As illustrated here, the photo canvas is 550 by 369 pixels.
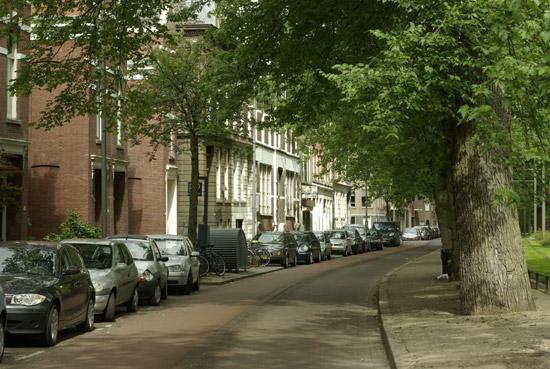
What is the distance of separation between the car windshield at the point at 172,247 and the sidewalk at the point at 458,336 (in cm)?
718

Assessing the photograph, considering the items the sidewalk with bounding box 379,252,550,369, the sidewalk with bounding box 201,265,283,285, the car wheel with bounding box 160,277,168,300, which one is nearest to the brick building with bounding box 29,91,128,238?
the sidewalk with bounding box 201,265,283,285

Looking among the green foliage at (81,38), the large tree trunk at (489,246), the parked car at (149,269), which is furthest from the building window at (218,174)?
the large tree trunk at (489,246)

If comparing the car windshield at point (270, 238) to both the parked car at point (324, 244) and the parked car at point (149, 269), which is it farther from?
the parked car at point (149, 269)

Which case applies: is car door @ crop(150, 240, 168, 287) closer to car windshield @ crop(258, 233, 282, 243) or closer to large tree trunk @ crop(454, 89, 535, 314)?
large tree trunk @ crop(454, 89, 535, 314)

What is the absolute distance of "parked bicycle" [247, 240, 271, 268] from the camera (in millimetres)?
36812

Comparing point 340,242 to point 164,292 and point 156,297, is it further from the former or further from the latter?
point 156,297

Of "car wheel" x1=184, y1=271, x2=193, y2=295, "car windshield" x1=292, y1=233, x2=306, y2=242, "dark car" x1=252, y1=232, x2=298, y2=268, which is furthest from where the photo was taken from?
"car windshield" x1=292, y1=233, x2=306, y2=242

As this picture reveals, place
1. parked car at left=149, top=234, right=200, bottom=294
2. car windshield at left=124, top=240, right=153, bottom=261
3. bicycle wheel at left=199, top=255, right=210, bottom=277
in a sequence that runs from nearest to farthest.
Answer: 1. car windshield at left=124, top=240, right=153, bottom=261
2. parked car at left=149, top=234, right=200, bottom=294
3. bicycle wheel at left=199, top=255, right=210, bottom=277

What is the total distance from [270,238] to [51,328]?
28212 mm

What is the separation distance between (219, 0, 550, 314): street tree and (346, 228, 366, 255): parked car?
40.4 meters

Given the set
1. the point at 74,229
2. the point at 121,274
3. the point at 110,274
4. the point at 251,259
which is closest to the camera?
the point at 110,274

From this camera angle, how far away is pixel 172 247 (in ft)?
80.7

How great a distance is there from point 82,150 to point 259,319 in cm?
1941

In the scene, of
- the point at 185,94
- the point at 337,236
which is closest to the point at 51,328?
the point at 185,94
